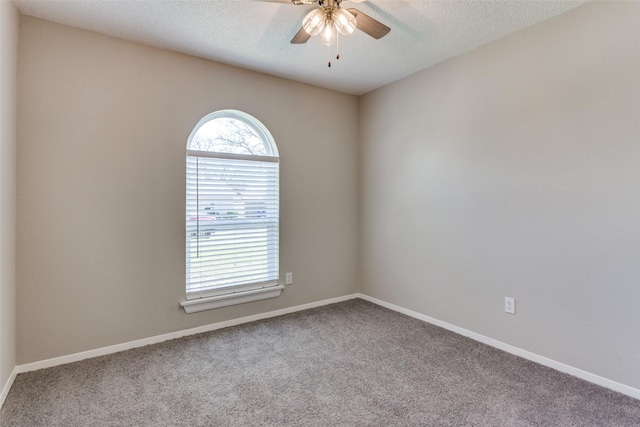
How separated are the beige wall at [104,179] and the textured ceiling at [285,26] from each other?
0.19 m

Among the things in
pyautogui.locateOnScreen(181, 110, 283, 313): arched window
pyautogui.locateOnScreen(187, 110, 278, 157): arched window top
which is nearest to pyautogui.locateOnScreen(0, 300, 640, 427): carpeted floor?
pyautogui.locateOnScreen(181, 110, 283, 313): arched window

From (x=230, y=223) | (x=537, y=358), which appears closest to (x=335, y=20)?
(x=230, y=223)

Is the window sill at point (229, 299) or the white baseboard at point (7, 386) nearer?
the white baseboard at point (7, 386)

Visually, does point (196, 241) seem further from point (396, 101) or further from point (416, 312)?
point (396, 101)

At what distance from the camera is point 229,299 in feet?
10.1

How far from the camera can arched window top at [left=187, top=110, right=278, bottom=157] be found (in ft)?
9.84

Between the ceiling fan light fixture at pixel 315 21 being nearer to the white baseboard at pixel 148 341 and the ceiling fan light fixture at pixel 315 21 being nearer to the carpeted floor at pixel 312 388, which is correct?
the carpeted floor at pixel 312 388

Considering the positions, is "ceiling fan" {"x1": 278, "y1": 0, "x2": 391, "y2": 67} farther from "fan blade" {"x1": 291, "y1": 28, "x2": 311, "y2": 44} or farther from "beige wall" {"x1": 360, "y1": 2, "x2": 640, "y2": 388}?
"beige wall" {"x1": 360, "y1": 2, "x2": 640, "y2": 388}

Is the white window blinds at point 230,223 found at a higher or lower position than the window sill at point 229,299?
higher

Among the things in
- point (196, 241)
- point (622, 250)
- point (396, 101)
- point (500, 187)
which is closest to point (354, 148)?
point (396, 101)

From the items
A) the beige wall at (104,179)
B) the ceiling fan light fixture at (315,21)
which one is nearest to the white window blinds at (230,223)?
the beige wall at (104,179)

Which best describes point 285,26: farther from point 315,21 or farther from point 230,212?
point 230,212

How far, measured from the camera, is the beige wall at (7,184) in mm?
1908

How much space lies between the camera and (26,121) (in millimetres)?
2234
